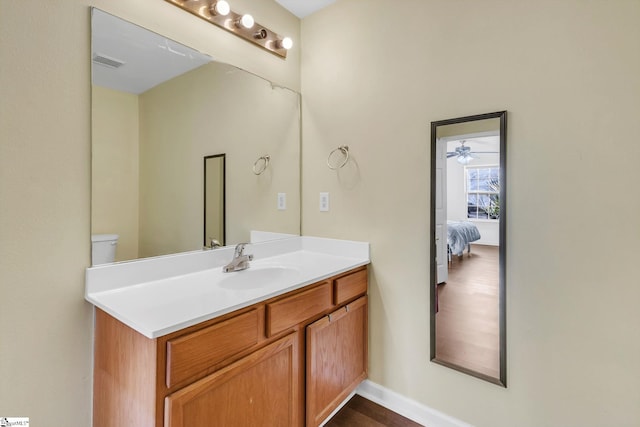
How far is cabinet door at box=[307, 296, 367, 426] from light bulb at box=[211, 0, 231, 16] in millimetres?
1620

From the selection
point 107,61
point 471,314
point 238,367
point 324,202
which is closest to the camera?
point 238,367

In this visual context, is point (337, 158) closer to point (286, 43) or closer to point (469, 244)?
point (286, 43)

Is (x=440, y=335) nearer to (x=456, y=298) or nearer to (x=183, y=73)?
(x=456, y=298)

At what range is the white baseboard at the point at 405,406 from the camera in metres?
1.51

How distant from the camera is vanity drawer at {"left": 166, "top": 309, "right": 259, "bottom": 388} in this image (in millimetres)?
873

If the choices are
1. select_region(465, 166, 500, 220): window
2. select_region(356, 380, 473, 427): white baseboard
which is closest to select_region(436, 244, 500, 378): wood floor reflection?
select_region(465, 166, 500, 220): window

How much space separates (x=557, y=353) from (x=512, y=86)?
3.81 feet

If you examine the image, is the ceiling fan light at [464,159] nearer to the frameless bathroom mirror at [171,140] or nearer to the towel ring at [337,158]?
the towel ring at [337,158]

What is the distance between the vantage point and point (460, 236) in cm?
146

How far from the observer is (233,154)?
1.75 metres

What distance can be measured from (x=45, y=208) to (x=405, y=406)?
1909 millimetres

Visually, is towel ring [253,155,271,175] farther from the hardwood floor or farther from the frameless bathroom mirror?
the hardwood floor

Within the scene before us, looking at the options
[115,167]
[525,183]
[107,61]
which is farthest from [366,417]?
[107,61]

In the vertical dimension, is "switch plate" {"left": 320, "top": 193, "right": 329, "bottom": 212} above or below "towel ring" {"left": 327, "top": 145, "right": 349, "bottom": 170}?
below
